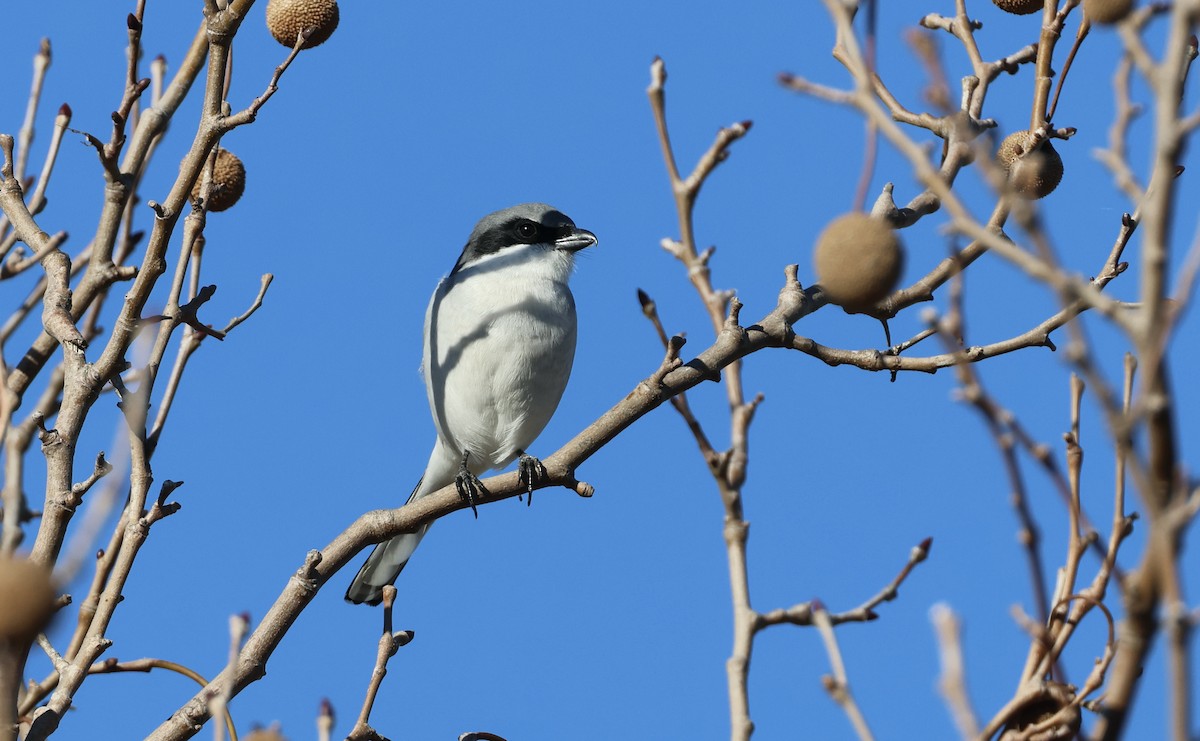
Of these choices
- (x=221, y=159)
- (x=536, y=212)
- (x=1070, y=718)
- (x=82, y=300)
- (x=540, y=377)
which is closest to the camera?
(x=1070, y=718)

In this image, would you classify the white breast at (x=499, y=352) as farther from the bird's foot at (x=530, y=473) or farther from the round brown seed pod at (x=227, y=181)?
the round brown seed pod at (x=227, y=181)

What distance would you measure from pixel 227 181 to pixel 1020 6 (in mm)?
2516

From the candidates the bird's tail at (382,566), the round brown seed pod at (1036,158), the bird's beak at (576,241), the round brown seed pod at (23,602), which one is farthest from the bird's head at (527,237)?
the round brown seed pod at (23,602)

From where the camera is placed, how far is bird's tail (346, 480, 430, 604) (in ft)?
18.8

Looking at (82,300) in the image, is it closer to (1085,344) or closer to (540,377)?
(540,377)

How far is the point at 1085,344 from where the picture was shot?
1245mm

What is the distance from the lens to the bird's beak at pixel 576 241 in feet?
21.0

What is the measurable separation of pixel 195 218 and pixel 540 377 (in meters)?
2.58

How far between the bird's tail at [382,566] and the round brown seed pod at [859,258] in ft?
12.0

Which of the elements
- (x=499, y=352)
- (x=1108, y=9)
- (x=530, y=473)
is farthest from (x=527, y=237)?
(x=1108, y=9)

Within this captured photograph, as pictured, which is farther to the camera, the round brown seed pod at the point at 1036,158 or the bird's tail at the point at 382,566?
the bird's tail at the point at 382,566

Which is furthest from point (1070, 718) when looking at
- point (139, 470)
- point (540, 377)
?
point (540, 377)

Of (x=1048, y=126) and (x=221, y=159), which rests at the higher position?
(x=1048, y=126)

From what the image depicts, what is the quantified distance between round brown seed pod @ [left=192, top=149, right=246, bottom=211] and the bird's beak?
2469 millimetres
